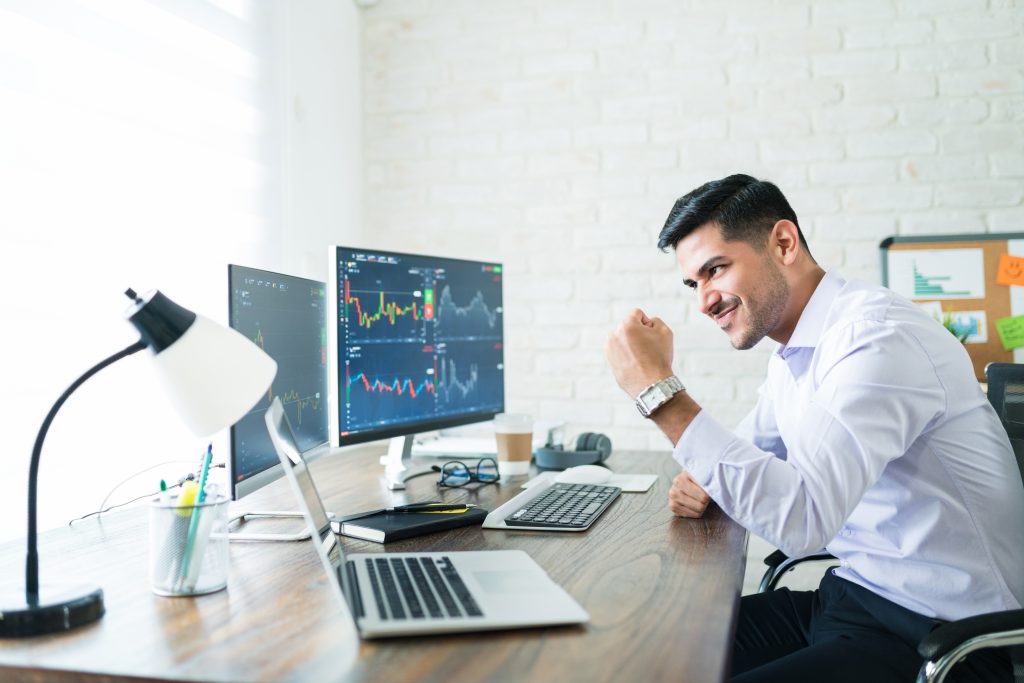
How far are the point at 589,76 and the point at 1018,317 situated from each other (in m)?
1.45

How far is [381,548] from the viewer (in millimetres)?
1201

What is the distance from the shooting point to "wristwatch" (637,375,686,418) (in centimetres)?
127

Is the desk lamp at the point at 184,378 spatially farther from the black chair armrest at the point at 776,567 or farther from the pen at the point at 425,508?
the black chair armrest at the point at 776,567

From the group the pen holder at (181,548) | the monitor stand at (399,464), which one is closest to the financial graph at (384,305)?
the monitor stand at (399,464)

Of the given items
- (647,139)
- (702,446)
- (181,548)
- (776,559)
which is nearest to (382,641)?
(181,548)

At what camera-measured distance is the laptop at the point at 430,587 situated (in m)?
0.85

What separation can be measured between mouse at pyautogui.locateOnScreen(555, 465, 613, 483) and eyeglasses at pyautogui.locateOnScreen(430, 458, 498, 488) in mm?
144

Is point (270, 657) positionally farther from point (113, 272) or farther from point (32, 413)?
point (113, 272)

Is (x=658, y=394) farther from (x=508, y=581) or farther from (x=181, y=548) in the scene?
(x=181, y=548)

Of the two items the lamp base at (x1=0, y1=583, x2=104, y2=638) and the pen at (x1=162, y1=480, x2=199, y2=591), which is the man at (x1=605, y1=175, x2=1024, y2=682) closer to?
the pen at (x1=162, y1=480, x2=199, y2=591)

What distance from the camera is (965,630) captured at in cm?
100

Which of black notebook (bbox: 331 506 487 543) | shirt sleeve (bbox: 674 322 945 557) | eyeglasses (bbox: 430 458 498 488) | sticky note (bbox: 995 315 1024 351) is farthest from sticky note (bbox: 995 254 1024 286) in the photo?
black notebook (bbox: 331 506 487 543)

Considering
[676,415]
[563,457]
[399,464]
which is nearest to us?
[676,415]

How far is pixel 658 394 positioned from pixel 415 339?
66cm
